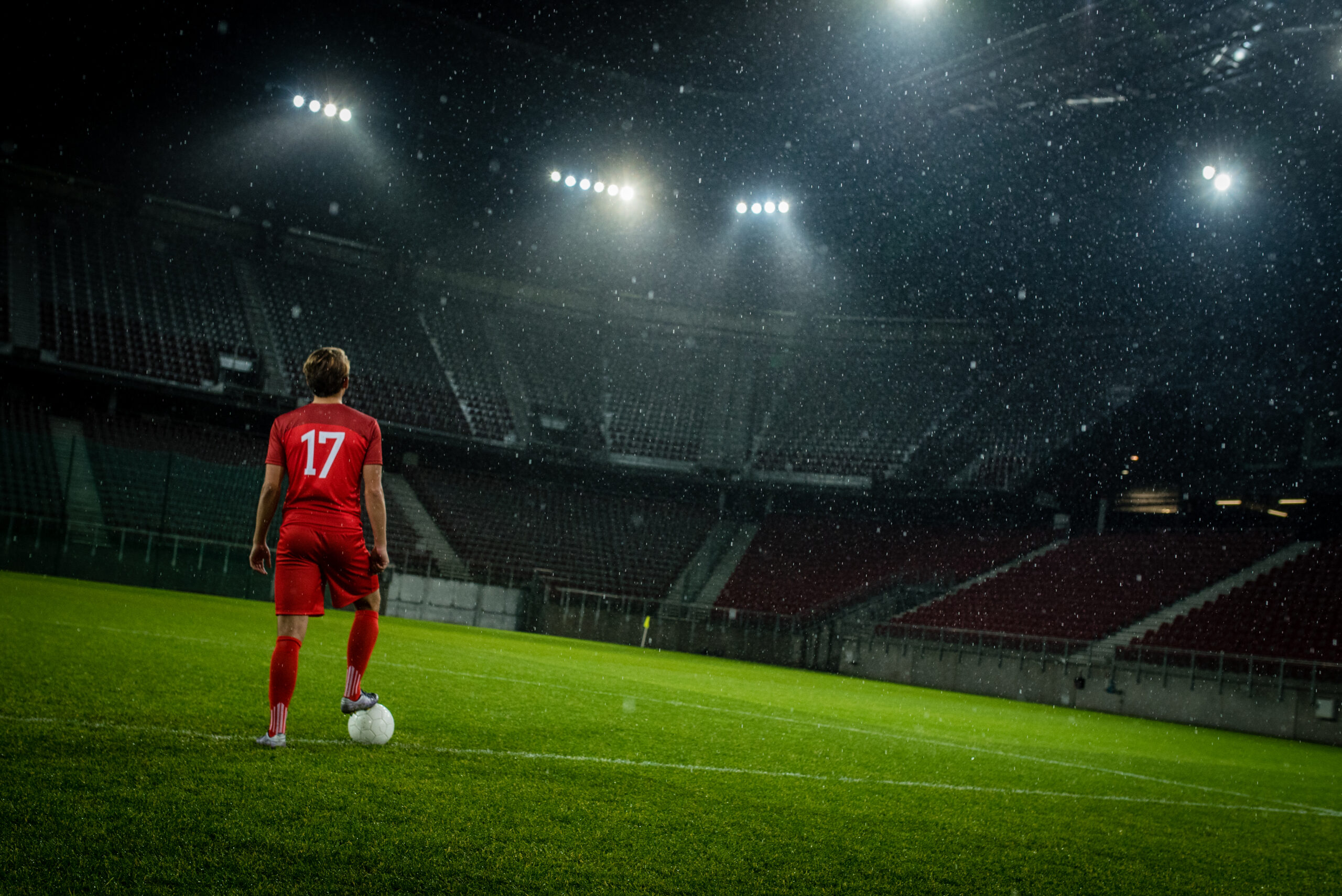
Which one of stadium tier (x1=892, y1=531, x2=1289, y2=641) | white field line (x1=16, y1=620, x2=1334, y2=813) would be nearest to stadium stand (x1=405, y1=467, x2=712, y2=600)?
stadium tier (x1=892, y1=531, x2=1289, y2=641)

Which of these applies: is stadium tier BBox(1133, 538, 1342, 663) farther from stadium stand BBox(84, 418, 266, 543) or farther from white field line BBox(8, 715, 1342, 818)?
stadium stand BBox(84, 418, 266, 543)

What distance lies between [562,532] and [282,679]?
92.4 feet

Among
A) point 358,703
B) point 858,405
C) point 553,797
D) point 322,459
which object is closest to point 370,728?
point 358,703

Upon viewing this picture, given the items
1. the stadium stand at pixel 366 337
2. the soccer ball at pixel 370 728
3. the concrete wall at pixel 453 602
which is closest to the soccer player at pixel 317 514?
the soccer ball at pixel 370 728

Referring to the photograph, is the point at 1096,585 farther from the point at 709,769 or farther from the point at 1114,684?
the point at 709,769

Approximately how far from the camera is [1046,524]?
30516 millimetres

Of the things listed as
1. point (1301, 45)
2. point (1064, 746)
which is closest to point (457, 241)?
point (1301, 45)

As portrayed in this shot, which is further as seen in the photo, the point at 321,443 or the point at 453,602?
the point at 453,602

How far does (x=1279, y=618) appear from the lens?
20125 millimetres

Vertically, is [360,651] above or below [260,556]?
below

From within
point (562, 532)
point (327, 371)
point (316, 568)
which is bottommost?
point (316, 568)

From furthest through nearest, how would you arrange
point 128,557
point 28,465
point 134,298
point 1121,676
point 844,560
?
point 844,560 → point 134,298 → point 28,465 → point 128,557 → point 1121,676

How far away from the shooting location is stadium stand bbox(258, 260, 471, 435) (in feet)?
108

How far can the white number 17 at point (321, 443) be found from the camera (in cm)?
526
